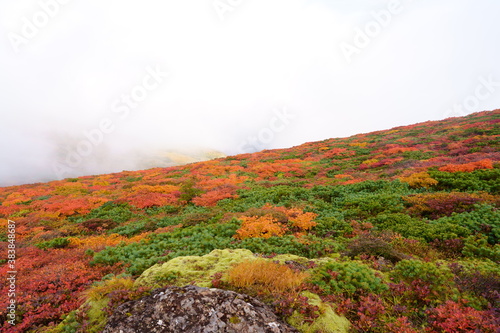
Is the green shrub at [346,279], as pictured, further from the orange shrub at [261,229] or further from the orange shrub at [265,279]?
the orange shrub at [261,229]

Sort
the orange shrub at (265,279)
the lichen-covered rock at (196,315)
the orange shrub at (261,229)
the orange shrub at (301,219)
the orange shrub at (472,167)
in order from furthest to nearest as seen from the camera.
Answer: the orange shrub at (472,167) < the orange shrub at (301,219) < the orange shrub at (261,229) < the orange shrub at (265,279) < the lichen-covered rock at (196,315)

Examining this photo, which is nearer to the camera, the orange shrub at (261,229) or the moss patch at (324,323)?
the moss patch at (324,323)

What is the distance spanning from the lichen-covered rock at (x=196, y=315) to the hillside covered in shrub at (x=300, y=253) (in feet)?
1.30

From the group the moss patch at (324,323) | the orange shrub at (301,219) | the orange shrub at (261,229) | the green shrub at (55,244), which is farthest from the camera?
the green shrub at (55,244)

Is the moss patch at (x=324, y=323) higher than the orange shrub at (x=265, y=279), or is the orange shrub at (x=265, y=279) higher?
the orange shrub at (x=265, y=279)

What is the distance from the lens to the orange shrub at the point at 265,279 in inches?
208

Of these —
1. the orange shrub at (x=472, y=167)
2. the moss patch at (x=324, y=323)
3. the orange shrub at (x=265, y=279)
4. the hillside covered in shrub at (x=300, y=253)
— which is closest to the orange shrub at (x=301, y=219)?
the hillside covered in shrub at (x=300, y=253)

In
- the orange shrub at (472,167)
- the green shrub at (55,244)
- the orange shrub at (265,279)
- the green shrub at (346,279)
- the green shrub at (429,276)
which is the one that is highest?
the green shrub at (55,244)

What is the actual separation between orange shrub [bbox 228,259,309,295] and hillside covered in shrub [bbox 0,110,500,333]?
0.03 m

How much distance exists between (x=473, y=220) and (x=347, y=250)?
508 centimetres

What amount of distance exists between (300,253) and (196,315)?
15.8ft

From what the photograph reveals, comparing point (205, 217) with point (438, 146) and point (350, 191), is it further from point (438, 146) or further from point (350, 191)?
point (438, 146)

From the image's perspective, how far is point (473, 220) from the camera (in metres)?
8.58

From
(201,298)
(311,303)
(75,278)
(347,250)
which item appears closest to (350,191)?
(347,250)
